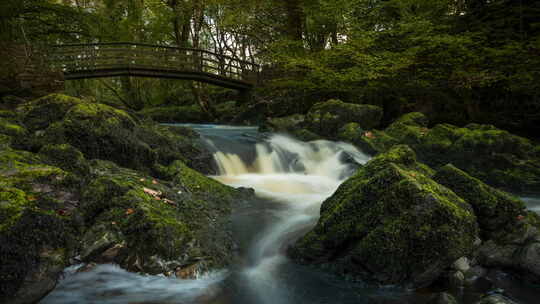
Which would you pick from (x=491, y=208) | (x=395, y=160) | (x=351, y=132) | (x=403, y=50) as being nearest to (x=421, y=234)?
(x=491, y=208)

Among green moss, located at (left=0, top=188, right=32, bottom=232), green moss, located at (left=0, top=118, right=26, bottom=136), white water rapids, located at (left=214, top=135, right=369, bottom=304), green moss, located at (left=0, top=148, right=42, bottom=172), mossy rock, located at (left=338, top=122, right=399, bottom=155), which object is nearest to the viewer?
green moss, located at (left=0, top=188, right=32, bottom=232)

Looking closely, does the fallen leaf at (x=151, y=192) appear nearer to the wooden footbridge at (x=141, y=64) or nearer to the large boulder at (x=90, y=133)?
the large boulder at (x=90, y=133)

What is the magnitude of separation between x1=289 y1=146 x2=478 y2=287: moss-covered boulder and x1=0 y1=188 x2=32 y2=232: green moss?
2.77 m

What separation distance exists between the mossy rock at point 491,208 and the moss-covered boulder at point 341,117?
6447 millimetres

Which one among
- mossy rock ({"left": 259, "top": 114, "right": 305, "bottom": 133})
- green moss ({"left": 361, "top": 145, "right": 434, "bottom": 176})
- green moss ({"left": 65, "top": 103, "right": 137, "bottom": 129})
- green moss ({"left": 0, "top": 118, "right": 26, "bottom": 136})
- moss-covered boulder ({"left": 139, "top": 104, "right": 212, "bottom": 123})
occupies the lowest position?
green moss ({"left": 361, "top": 145, "right": 434, "bottom": 176})

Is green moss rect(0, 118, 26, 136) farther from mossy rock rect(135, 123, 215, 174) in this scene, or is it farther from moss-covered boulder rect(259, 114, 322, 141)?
moss-covered boulder rect(259, 114, 322, 141)

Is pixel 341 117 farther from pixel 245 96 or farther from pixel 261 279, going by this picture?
pixel 261 279

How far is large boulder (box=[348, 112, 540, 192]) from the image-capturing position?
23.4 ft

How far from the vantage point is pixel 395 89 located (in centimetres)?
1127

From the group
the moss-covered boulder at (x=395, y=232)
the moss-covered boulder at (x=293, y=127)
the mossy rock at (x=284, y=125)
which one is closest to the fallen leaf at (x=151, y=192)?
the moss-covered boulder at (x=395, y=232)

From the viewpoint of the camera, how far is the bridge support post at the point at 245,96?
53.8 feet

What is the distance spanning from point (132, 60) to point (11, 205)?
45.2 ft

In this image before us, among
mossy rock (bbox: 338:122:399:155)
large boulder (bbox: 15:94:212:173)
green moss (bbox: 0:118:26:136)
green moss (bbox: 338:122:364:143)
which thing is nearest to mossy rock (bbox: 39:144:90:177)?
large boulder (bbox: 15:94:212:173)

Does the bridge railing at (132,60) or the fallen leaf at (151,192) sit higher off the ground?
the bridge railing at (132,60)
